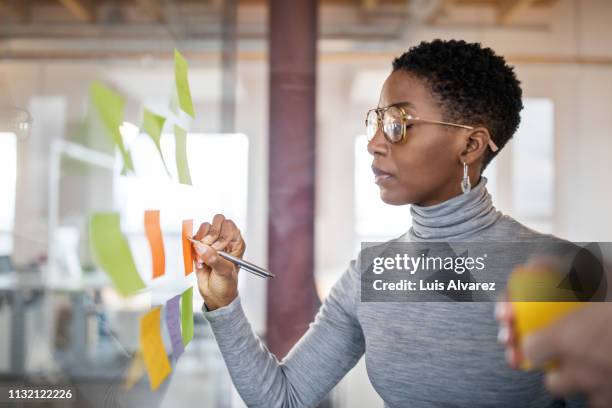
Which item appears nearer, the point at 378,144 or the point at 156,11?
the point at 378,144

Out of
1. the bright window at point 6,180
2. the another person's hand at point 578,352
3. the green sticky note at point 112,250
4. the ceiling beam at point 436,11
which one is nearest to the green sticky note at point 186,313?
the green sticky note at point 112,250

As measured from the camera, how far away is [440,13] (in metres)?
0.89

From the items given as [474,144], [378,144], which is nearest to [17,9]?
[378,144]

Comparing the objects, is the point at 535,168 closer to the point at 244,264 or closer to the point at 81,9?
the point at 244,264

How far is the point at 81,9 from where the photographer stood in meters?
1.12

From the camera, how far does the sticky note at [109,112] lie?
60cm

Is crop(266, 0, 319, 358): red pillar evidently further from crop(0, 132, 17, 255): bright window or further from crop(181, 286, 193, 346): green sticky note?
crop(0, 132, 17, 255): bright window

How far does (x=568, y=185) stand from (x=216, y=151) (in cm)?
66

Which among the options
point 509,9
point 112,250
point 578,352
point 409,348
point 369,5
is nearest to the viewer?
point 578,352

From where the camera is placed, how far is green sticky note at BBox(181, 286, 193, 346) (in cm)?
69

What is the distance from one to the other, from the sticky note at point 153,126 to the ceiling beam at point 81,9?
1.49 feet

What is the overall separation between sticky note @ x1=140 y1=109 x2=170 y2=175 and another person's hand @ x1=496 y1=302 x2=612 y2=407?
1.68 ft

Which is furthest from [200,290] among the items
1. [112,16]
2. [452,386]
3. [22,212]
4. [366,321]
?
[22,212]

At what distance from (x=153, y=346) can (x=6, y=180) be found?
54 centimetres
